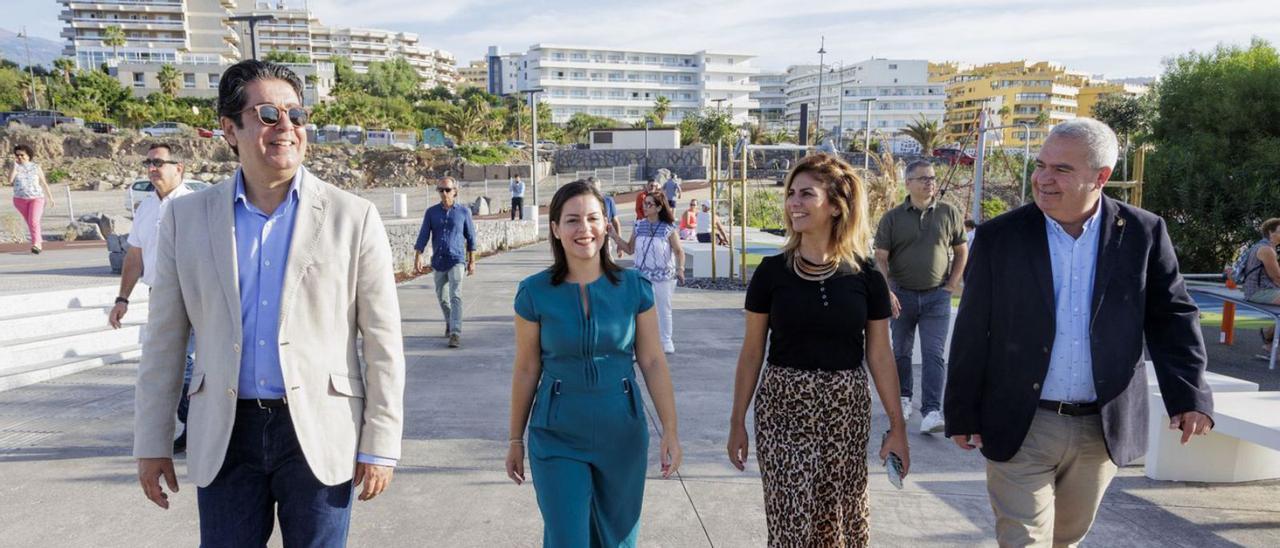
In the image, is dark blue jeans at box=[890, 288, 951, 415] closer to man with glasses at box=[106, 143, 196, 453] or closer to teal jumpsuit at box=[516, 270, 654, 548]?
teal jumpsuit at box=[516, 270, 654, 548]

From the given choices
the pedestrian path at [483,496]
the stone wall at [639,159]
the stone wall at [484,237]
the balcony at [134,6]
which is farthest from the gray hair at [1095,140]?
the balcony at [134,6]

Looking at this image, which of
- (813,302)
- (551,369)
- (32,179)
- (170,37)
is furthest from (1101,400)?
(170,37)

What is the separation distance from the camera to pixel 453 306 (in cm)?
800

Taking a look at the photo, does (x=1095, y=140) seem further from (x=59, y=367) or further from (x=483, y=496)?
(x=59, y=367)

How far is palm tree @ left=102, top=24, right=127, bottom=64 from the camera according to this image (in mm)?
88188

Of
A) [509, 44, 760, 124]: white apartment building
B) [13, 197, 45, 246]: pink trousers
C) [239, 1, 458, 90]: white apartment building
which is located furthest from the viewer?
[239, 1, 458, 90]: white apartment building

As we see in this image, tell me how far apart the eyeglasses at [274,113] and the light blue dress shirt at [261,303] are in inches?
11.1

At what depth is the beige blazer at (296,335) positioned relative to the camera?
6.88ft

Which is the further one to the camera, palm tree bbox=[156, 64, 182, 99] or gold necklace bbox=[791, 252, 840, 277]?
palm tree bbox=[156, 64, 182, 99]

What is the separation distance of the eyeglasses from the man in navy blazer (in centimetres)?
224

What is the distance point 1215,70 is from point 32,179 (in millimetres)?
22505

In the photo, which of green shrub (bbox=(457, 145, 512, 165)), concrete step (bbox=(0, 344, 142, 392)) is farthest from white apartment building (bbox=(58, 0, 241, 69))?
concrete step (bbox=(0, 344, 142, 392))

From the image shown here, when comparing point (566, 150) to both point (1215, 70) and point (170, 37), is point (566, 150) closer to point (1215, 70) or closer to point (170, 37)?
point (1215, 70)

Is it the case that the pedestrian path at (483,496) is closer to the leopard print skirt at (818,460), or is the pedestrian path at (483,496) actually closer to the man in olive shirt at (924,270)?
the man in olive shirt at (924,270)
